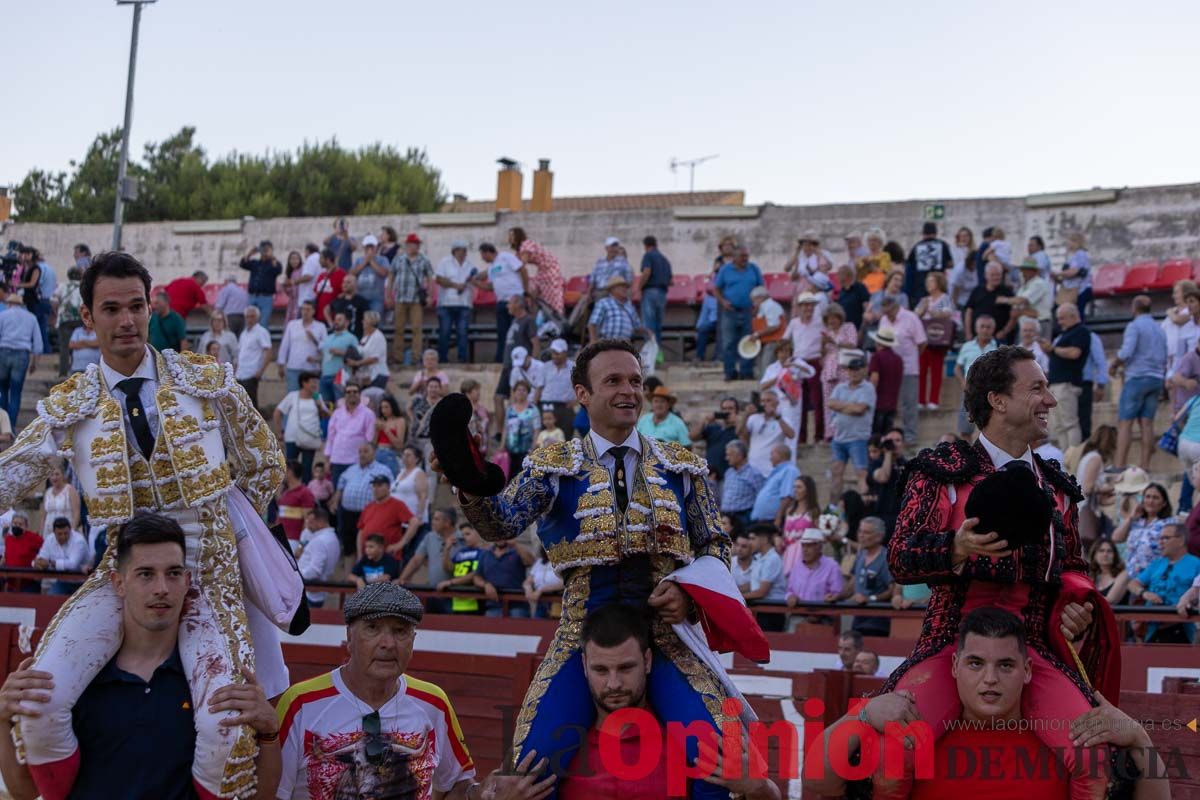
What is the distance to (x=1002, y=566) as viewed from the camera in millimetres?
4492

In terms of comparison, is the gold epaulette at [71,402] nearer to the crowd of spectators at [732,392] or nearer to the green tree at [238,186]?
the crowd of spectators at [732,392]

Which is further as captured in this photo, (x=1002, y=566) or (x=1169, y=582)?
(x=1169, y=582)

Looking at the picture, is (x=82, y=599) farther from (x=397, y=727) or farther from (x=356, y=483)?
(x=356, y=483)

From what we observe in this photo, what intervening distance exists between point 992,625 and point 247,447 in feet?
6.91

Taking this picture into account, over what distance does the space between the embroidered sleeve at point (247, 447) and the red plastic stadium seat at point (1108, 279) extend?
40.5 feet

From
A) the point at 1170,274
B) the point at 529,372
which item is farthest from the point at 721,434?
the point at 1170,274

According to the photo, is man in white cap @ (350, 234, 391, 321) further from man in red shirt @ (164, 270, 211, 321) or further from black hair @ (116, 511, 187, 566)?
black hair @ (116, 511, 187, 566)

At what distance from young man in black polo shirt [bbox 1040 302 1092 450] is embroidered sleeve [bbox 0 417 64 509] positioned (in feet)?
27.6

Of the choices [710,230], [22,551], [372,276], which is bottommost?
[22,551]

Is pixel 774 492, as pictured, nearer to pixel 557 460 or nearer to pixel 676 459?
pixel 676 459

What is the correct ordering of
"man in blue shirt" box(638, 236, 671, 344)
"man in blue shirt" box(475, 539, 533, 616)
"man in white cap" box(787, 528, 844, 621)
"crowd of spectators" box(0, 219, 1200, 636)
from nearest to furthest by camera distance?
1. "man in white cap" box(787, 528, 844, 621)
2. "crowd of spectators" box(0, 219, 1200, 636)
3. "man in blue shirt" box(475, 539, 533, 616)
4. "man in blue shirt" box(638, 236, 671, 344)

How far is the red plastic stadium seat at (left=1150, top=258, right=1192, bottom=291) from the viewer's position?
15.5 meters

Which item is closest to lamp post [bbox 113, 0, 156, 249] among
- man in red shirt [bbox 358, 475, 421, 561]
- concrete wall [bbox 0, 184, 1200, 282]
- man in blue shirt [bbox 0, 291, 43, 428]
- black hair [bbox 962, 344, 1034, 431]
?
man in blue shirt [bbox 0, 291, 43, 428]

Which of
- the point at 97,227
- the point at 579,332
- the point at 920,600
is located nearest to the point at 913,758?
the point at 920,600
